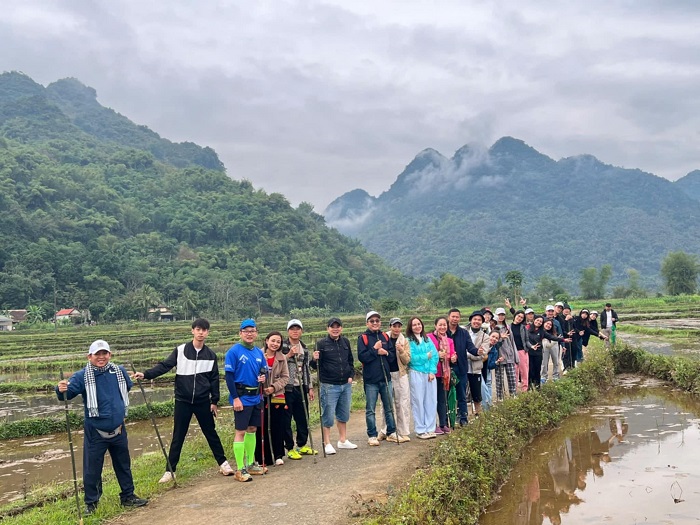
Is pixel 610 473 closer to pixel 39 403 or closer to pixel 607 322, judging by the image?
pixel 607 322

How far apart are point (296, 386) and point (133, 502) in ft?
8.27

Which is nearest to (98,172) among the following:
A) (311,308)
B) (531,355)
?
(311,308)

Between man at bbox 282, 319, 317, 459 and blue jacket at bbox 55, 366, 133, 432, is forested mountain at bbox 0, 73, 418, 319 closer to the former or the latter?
man at bbox 282, 319, 317, 459

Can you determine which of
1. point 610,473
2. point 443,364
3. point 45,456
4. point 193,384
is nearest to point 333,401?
point 443,364

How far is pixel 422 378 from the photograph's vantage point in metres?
8.39

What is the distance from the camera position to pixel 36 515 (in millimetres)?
6398

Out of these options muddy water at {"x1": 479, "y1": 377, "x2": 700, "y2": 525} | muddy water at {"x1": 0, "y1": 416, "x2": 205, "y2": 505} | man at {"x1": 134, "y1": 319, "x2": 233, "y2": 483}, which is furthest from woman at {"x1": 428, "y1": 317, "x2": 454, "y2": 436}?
muddy water at {"x1": 0, "y1": 416, "x2": 205, "y2": 505}

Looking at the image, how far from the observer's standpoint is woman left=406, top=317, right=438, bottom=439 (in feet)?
27.5

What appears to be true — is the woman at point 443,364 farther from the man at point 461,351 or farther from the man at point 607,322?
the man at point 607,322

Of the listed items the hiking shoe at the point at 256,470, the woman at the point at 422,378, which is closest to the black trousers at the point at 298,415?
the hiking shoe at the point at 256,470

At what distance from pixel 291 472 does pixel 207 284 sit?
80.1 metres

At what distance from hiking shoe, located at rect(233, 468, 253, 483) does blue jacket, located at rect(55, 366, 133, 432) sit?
61.6 inches

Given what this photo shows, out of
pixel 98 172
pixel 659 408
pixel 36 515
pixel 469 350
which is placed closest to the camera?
pixel 36 515

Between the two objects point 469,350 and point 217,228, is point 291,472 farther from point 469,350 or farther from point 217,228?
point 217,228
